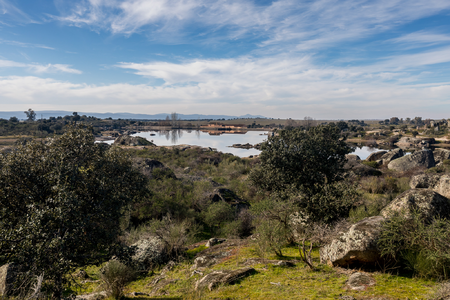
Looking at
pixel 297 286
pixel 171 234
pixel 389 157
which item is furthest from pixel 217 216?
pixel 389 157

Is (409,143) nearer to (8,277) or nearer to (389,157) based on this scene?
(389,157)

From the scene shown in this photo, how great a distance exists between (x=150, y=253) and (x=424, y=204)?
1391cm

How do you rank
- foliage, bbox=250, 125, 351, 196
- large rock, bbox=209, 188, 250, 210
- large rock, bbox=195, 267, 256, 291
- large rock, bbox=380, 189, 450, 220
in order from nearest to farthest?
large rock, bbox=195, 267, 256, 291 → large rock, bbox=380, 189, 450, 220 → foliage, bbox=250, 125, 351, 196 → large rock, bbox=209, 188, 250, 210

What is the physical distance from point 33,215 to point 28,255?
1097mm

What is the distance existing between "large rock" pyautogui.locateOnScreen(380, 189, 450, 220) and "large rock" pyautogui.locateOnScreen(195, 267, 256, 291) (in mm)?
6439

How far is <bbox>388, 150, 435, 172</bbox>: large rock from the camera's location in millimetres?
43438

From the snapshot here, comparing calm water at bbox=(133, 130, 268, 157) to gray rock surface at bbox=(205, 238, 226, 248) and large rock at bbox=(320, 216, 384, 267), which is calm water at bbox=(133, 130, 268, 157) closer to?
gray rock surface at bbox=(205, 238, 226, 248)

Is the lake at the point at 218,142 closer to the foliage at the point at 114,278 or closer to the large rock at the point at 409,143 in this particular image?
the large rock at the point at 409,143

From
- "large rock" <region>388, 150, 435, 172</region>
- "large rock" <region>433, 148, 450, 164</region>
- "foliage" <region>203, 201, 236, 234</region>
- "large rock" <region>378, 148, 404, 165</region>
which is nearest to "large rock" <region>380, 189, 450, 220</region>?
"foliage" <region>203, 201, 236, 234</region>

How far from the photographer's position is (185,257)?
14953 millimetres

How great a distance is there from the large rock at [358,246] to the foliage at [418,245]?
289 mm

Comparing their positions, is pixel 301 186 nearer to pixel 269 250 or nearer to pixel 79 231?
pixel 269 250

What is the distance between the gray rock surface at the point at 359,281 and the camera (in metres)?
7.97

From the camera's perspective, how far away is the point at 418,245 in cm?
862
